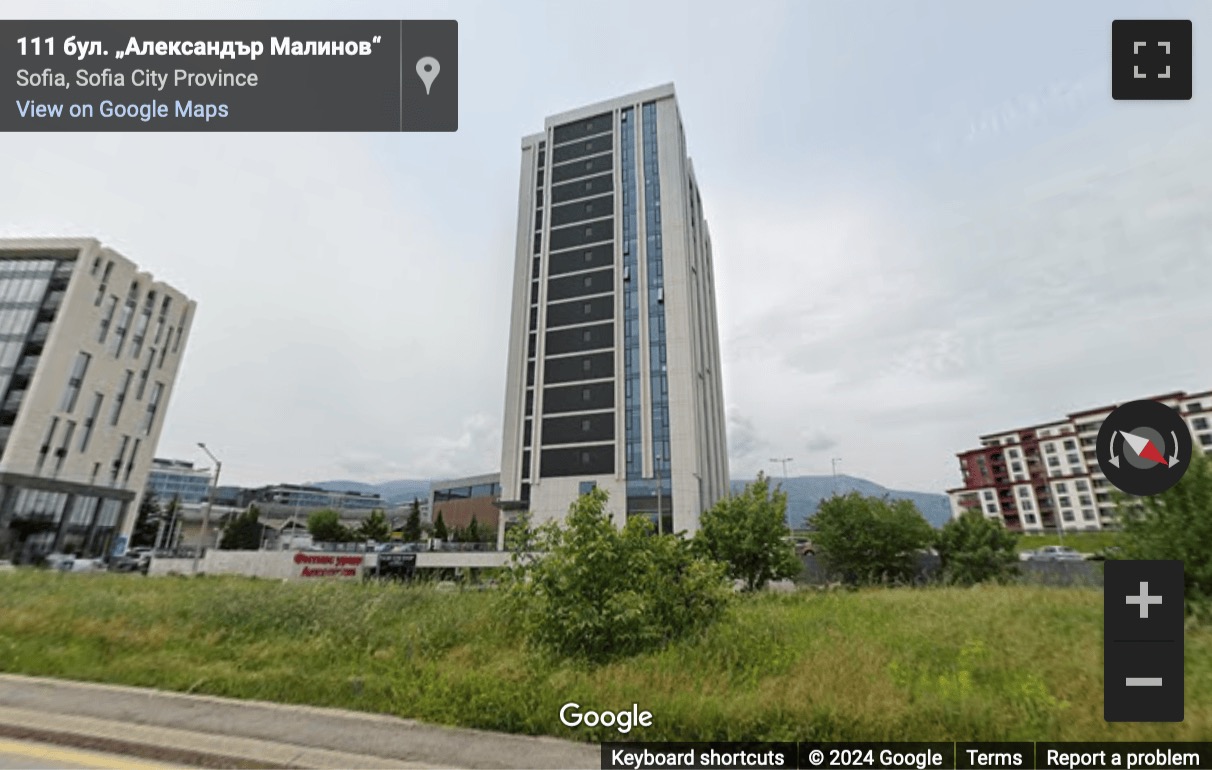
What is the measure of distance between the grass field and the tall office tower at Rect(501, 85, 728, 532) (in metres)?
34.3

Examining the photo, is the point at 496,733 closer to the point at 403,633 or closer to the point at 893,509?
the point at 403,633

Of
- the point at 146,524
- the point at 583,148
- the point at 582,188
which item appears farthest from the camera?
the point at 146,524

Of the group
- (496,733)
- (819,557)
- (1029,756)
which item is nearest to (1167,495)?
(1029,756)

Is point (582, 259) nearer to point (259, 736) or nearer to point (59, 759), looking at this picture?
point (259, 736)

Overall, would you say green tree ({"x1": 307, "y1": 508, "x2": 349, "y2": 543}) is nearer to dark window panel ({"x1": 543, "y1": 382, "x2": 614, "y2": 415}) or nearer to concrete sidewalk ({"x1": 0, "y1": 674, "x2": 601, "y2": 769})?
dark window panel ({"x1": 543, "y1": 382, "x2": 614, "y2": 415})

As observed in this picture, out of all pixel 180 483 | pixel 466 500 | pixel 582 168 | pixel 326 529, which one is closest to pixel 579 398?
pixel 582 168

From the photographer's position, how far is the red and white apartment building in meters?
80.1

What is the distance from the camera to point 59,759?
5.39 meters

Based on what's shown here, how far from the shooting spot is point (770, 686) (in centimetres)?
658

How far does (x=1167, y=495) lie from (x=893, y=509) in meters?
17.8

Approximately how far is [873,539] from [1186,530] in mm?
16876

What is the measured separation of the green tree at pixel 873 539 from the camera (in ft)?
89.6

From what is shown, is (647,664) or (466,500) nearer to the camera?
(647,664)

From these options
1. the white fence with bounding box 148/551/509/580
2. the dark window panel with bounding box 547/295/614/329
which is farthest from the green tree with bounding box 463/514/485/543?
the dark window panel with bounding box 547/295/614/329
